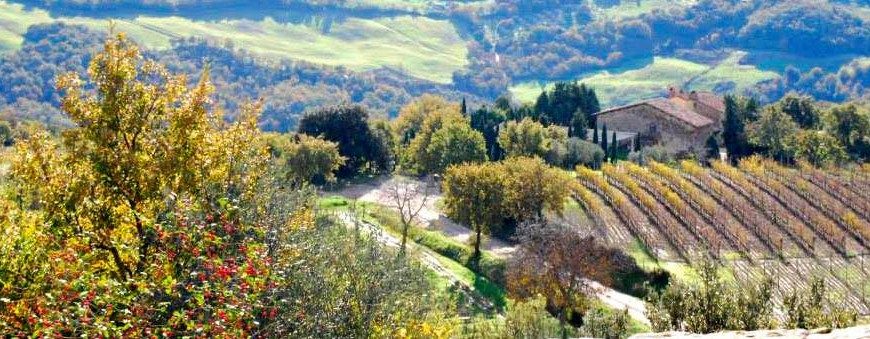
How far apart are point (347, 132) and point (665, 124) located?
34101 millimetres

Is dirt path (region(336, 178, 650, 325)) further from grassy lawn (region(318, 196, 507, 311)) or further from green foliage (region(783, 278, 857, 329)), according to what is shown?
green foliage (region(783, 278, 857, 329))

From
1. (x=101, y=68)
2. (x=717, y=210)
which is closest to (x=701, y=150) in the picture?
(x=717, y=210)

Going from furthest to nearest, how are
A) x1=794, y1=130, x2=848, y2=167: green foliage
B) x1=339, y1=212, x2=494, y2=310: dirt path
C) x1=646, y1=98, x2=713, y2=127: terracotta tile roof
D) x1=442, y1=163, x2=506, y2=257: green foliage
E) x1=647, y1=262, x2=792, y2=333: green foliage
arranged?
x1=646, y1=98, x2=713, y2=127: terracotta tile roof → x1=794, y1=130, x2=848, y2=167: green foliage → x1=442, y1=163, x2=506, y2=257: green foliage → x1=339, y1=212, x2=494, y2=310: dirt path → x1=647, y1=262, x2=792, y2=333: green foliage

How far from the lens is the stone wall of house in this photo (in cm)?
8625

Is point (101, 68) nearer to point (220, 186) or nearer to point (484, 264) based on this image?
point (220, 186)

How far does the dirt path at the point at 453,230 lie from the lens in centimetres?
4253

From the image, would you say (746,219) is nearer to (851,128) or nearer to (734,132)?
(734,132)

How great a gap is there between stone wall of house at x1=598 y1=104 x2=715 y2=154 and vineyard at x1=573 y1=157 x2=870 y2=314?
61.9 ft

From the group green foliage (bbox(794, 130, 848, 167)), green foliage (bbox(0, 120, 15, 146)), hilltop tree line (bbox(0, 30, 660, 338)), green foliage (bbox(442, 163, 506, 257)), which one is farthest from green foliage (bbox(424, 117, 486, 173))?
hilltop tree line (bbox(0, 30, 660, 338))

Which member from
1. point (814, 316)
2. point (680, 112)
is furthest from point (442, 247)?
point (680, 112)

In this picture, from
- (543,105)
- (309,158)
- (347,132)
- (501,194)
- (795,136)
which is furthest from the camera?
(543,105)

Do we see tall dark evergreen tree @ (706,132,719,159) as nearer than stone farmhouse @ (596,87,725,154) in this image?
Yes

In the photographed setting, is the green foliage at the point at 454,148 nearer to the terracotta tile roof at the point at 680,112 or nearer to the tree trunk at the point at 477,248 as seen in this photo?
the tree trunk at the point at 477,248

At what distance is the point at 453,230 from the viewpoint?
55.3m
